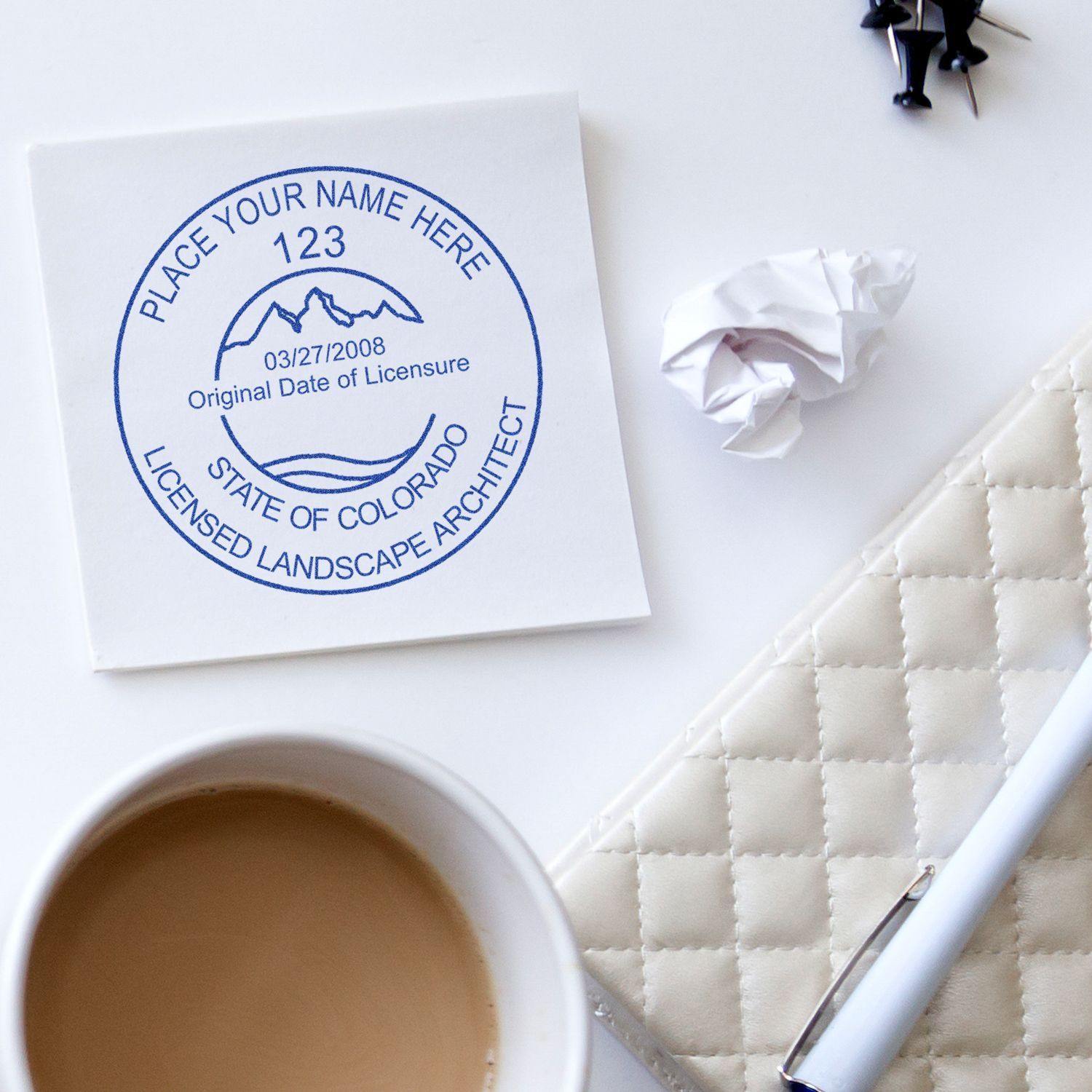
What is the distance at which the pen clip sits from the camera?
16.9 inches

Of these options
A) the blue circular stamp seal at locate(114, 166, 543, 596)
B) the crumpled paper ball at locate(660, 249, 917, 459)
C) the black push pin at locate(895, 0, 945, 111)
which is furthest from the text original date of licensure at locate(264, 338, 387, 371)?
the black push pin at locate(895, 0, 945, 111)

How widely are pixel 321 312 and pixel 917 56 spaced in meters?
0.25

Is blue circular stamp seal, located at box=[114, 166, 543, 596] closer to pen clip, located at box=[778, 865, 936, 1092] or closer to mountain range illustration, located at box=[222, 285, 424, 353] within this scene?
mountain range illustration, located at box=[222, 285, 424, 353]

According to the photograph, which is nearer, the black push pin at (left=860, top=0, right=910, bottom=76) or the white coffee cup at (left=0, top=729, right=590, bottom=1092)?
the white coffee cup at (left=0, top=729, right=590, bottom=1092)

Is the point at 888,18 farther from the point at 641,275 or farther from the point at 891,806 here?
the point at 891,806

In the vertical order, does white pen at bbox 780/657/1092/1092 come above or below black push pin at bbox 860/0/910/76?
below

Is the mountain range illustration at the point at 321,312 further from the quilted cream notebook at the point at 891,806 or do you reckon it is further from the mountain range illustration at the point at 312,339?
the quilted cream notebook at the point at 891,806

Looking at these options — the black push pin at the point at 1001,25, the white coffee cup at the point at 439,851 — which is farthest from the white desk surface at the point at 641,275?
the white coffee cup at the point at 439,851

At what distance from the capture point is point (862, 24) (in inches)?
19.1

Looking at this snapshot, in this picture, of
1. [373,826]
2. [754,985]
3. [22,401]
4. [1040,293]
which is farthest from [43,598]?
[1040,293]

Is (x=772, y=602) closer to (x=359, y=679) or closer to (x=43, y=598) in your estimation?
(x=359, y=679)

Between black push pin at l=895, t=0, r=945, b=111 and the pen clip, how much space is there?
29 centimetres

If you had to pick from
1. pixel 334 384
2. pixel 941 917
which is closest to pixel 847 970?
pixel 941 917

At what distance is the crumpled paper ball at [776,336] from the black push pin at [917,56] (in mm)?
68
